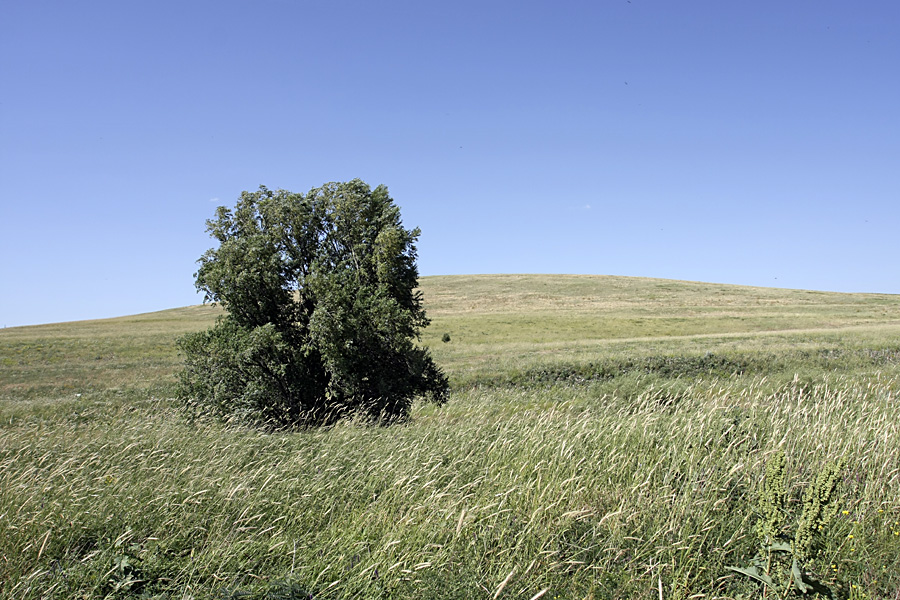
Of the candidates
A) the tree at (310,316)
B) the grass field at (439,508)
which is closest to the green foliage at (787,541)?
the grass field at (439,508)

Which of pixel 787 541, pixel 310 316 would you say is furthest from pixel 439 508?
pixel 310 316

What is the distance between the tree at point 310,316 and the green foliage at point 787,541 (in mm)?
7661

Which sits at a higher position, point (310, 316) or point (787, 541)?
point (310, 316)

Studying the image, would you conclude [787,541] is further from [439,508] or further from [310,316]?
[310,316]

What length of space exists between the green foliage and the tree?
7.66 metres

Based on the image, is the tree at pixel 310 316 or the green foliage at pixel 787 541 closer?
the green foliage at pixel 787 541

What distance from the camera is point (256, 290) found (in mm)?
11727

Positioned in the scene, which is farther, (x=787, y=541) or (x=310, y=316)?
(x=310, y=316)

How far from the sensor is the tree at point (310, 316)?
11.1 m

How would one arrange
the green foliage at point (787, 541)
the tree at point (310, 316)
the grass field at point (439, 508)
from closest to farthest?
the green foliage at point (787, 541) → the grass field at point (439, 508) → the tree at point (310, 316)

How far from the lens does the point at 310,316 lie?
1216cm

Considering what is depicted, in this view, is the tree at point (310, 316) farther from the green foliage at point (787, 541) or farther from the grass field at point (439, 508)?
the green foliage at point (787, 541)

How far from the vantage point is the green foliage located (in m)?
3.29

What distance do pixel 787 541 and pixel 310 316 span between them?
1021 cm
